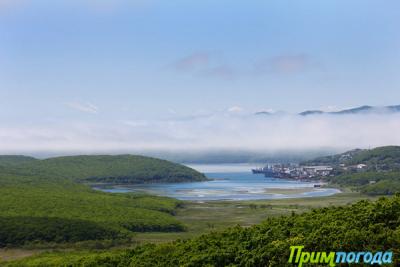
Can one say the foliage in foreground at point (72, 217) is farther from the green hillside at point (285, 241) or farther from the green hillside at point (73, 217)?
the green hillside at point (285, 241)

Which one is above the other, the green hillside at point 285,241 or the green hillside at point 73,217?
the green hillside at point 285,241

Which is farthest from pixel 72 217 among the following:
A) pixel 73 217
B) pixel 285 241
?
pixel 285 241

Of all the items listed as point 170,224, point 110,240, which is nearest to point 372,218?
point 110,240

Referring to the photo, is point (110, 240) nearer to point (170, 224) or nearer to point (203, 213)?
point (170, 224)

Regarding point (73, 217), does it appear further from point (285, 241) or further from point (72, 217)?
point (285, 241)

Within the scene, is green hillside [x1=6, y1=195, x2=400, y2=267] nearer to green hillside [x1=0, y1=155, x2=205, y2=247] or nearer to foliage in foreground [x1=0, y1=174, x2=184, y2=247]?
green hillside [x1=0, y1=155, x2=205, y2=247]

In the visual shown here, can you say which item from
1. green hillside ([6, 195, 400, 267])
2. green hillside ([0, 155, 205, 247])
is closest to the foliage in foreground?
green hillside ([0, 155, 205, 247])

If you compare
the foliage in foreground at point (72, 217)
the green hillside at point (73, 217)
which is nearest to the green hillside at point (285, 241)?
the green hillside at point (73, 217)

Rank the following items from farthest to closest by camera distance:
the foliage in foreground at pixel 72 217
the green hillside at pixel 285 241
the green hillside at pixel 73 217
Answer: the foliage in foreground at pixel 72 217 < the green hillside at pixel 73 217 < the green hillside at pixel 285 241

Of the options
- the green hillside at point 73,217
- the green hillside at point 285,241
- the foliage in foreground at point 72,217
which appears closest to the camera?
the green hillside at point 285,241
